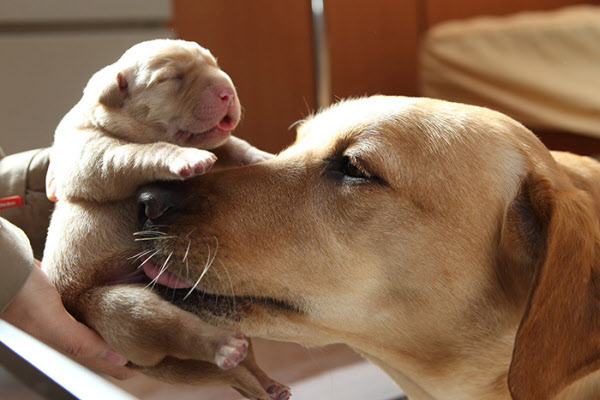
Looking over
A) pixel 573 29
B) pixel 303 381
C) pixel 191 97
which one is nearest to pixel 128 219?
pixel 191 97

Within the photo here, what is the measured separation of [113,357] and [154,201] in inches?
7.7

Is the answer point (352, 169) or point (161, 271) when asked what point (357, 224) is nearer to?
point (352, 169)

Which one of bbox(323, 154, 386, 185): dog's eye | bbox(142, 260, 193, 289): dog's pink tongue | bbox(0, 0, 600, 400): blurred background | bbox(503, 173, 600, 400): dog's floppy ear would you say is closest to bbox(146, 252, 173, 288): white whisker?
bbox(142, 260, 193, 289): dog's pink tongue

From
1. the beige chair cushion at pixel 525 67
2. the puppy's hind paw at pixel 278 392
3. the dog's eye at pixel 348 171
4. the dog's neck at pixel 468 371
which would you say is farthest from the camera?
the beige chair cushion at pixel 525 67

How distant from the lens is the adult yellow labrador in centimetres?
86

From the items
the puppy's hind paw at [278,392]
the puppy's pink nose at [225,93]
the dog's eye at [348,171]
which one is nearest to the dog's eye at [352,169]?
the dog's eye at [348,171]

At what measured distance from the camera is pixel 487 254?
0.98 m

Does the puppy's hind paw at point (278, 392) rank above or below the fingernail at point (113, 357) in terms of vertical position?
below

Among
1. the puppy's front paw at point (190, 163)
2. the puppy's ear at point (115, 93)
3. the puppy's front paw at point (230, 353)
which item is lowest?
the puppy's front paw at point (230, 353)

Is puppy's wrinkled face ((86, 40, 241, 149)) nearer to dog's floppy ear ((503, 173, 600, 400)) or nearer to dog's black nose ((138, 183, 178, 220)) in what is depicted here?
dog's black nose ((138, 183, 178, 220))

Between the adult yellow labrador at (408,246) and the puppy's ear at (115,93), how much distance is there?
0.12 metres

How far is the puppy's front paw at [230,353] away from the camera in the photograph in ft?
2.31

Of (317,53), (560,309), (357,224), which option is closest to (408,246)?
(357,224)

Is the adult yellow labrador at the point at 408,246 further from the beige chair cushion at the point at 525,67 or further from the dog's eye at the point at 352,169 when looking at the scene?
the beige chair cushion at the point at 525,67
